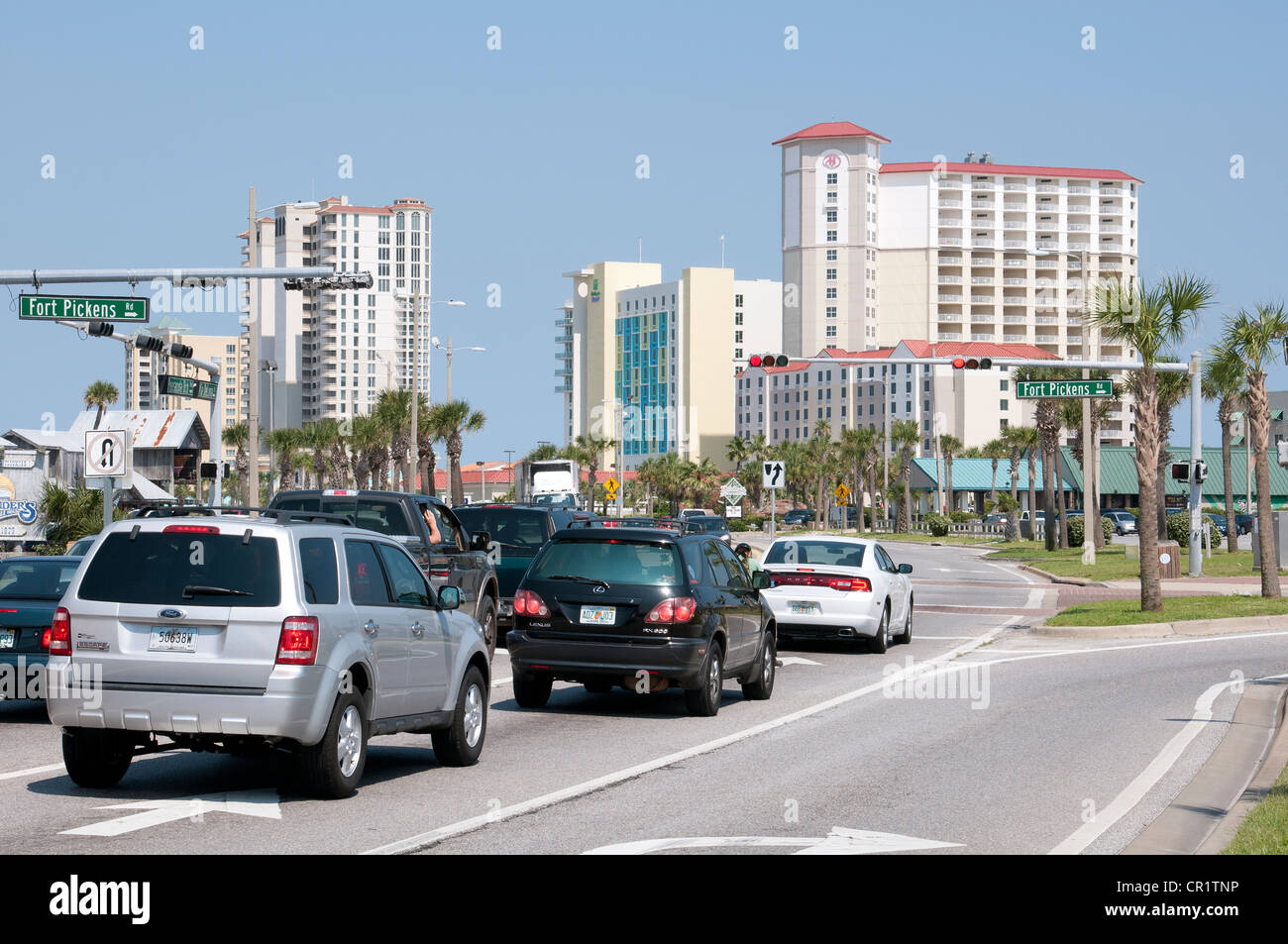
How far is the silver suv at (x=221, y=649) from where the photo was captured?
9.66 metres

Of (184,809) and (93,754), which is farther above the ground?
(93,754)

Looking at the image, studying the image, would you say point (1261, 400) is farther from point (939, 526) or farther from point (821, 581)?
point (939, 526)

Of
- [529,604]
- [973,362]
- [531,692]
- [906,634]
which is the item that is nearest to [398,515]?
[531,692]

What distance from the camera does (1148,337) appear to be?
28.6 meters

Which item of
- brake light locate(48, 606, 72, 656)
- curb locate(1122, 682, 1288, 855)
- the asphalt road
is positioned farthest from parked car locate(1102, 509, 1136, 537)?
A: brake light locate(48, 606, 72, 656)

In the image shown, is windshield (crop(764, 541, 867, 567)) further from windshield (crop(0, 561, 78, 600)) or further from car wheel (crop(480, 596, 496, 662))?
windshield (crop(0, 561, 78, 600))

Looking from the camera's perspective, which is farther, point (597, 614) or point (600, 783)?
point (597, 614)

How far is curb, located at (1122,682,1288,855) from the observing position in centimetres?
890

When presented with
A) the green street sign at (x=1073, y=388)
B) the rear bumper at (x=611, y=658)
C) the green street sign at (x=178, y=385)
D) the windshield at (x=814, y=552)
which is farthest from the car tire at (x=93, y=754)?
the green street sign at (x=1073, y=388)

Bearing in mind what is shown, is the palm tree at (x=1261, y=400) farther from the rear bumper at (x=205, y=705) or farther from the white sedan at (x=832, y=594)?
the rear bumper at (x=205, y=705)

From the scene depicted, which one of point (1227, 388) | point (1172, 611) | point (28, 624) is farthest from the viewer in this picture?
point (1227, 388)

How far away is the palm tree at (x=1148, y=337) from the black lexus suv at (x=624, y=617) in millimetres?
15195

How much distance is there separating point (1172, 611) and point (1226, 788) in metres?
18.1
